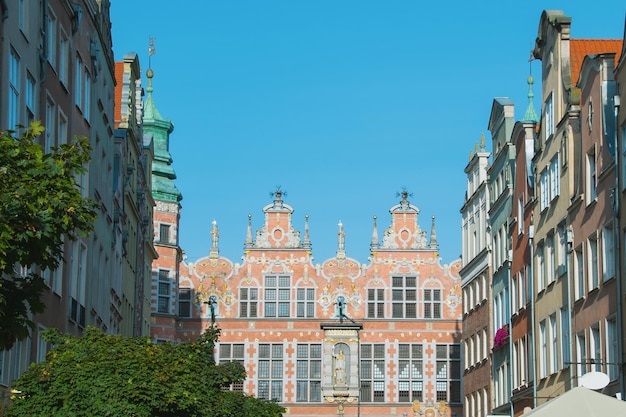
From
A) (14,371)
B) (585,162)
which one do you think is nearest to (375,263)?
(585,162)

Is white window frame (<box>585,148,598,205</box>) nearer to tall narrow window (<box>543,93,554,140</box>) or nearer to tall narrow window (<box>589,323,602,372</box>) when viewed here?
tall narrow window (<box>589,323,602,372</box>)

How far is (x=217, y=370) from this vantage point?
27.2 meters

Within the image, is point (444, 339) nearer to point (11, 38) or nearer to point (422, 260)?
point (422, 260)

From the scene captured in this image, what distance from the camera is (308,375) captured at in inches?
2436

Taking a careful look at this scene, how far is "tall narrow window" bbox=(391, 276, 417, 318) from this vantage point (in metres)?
62.4

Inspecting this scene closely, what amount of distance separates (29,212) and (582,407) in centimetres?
614

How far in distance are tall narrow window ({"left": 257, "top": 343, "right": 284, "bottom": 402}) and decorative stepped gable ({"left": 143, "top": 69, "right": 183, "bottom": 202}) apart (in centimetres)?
872

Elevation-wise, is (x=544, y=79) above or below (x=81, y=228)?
above

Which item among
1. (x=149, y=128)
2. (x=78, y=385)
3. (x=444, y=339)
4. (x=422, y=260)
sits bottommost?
(x=78, y=385)

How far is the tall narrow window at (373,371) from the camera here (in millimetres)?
61812

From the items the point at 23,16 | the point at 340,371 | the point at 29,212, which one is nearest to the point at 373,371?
the point at 340,371

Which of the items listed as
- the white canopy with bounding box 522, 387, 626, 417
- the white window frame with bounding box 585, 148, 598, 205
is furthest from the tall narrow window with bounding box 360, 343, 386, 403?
the white canopy with bounding box 522, 387, 626, 417

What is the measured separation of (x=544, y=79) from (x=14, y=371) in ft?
64.9

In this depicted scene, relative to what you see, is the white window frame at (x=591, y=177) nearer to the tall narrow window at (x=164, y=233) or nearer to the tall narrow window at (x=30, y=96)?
the tall narrow window at (x=30, y=96)
